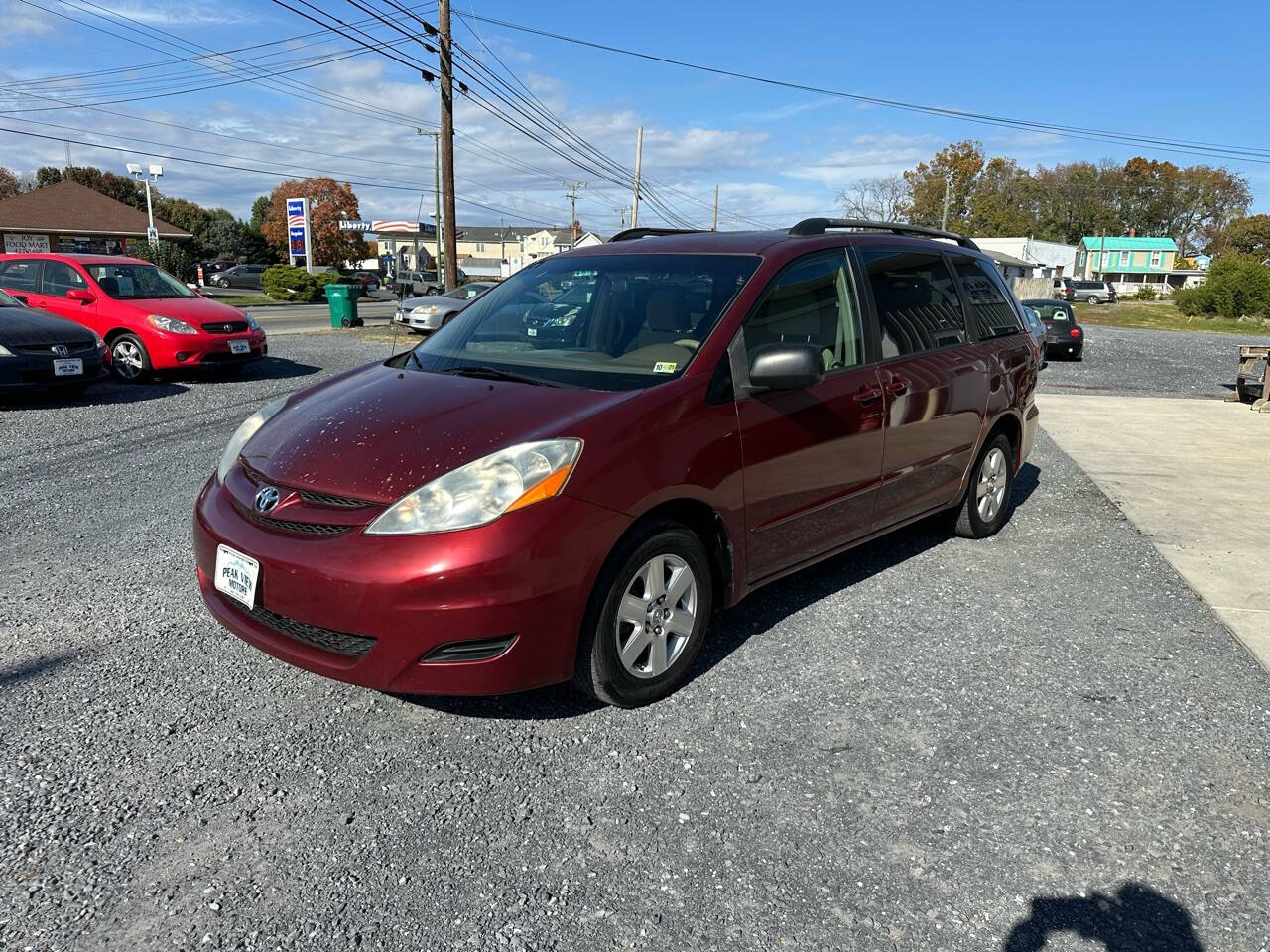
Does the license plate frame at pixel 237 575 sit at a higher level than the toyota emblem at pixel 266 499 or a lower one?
lower

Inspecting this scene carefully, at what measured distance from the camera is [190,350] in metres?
10.9

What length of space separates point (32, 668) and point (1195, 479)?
26.8ft

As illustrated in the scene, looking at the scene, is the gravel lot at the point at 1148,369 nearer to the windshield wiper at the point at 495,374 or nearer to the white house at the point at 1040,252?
the windshield wiper at the point at 495,374

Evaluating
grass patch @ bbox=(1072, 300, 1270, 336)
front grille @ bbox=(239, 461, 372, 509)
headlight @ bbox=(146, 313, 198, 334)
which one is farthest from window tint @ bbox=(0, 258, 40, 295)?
grass patch @ bbox=(1072, 300, 1270, 336)

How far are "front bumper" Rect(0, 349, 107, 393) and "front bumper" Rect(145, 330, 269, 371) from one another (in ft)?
4.28

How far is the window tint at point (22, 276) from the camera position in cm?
1159

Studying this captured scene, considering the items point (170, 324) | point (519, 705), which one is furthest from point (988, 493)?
point (170, 324)

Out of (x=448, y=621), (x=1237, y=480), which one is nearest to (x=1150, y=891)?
(x=448, y=621)

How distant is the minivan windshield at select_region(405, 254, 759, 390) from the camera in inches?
139

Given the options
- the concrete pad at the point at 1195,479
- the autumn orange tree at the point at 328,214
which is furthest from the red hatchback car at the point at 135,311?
the autumn orange tree at the point at 328,214

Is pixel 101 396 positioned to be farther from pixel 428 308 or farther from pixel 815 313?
pixel 815 313

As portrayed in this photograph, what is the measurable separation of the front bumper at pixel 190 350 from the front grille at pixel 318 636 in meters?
9.03

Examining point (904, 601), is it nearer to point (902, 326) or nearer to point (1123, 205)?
point (902, 326)

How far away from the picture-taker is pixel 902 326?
4.50 m
